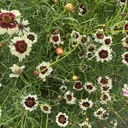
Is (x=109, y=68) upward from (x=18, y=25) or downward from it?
downward

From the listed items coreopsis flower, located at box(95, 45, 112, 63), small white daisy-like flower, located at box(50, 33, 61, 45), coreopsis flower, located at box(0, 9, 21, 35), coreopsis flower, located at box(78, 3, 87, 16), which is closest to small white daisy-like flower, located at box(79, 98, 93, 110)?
coreopsis flower, located at box(95, 45, 112, 63)

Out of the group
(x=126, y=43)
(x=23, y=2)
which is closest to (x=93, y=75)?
(x=126, y=43)

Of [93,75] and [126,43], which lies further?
[93,75]

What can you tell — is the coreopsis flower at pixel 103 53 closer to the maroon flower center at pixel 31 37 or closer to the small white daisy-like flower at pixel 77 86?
the small white daisy-like flower at pixel 77 86

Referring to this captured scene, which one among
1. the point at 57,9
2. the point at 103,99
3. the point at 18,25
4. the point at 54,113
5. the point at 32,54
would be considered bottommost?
the point at 54,113

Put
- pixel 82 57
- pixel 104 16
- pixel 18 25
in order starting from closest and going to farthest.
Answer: pixel 18 25 < pixel 82 57 < pixel 104 16

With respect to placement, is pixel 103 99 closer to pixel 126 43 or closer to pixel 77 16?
pixel 126 43

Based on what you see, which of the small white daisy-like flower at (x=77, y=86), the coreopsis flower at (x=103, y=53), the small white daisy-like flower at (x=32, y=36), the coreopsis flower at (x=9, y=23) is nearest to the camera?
the coreopsis flower at (x=9, y=23)

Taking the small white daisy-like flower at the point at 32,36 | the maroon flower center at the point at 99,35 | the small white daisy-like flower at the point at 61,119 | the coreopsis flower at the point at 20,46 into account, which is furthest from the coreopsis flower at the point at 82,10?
the small white daisy-like flower at the point at 61,119

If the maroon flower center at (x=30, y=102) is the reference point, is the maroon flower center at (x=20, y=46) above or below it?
above
